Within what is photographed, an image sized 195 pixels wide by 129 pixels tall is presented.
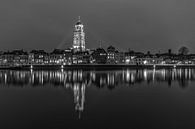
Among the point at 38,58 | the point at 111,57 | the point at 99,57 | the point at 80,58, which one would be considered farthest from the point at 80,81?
the point at 111,57

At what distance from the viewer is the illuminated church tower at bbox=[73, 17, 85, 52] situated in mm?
179500

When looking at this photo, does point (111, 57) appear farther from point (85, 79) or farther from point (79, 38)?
point (85, 79)

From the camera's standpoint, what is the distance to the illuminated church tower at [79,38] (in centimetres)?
17950

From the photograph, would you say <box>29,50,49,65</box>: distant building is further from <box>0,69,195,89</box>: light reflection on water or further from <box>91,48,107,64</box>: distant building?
<box>0,69,195,89</box>: light reflection on water

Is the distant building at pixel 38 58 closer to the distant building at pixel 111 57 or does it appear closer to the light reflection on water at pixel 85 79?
the distant building at pixel 111 57

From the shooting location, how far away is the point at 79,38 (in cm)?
18712

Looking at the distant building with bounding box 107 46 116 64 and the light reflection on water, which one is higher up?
the distant building with bounding box 107 46 116 64

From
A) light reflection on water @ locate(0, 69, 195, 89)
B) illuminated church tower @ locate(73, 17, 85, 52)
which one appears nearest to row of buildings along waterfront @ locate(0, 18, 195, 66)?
illuminated church tower @ locate(73, 17, 85, 52)

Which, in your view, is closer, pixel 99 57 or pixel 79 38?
pixel 99 57

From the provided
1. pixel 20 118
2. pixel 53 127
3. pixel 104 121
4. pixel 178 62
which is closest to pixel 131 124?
pixel 104 121

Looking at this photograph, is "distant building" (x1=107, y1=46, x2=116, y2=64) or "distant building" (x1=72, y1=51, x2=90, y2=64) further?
"distant building" (x1=107, y1=46, x2=116, y2=64)

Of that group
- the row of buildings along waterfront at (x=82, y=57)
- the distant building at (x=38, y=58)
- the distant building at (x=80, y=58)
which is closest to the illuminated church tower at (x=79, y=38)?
the row of buildings along waterfront at (x=82, y=57)

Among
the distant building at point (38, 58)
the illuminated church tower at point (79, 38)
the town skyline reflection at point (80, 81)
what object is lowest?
the town skyline reflection at point (80, 81)

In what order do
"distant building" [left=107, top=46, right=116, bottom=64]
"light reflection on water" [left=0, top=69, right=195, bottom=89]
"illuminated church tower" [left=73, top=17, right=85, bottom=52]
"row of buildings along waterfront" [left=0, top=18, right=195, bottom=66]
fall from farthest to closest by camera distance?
"illuminated church tower" [left=73, top=17, right=85, bottom=52] < "distant building" [left=107, top=46, right=116, bottom=64] < "row of buildings along waterfront" [left=0, top=18, right=195, bottom=66] < "light reflection on water" [left=0, top=69, right=195, bottom=89]
